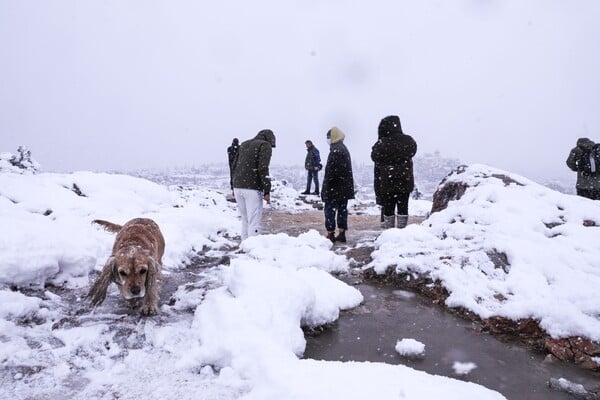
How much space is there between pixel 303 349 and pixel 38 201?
6651 millimetres

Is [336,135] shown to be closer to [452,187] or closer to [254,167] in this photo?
[254,167]

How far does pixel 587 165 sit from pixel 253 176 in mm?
7904

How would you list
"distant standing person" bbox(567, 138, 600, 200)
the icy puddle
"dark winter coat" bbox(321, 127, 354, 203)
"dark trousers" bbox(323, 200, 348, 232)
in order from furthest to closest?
1. "distant standing person" bbox(567, 138, 600, 200)
2. "dark trousers" bbox(323, 200, 348, 232)
3. "dark winter coat" bbox(321, 127, 354, 203)
4. the icy puddle

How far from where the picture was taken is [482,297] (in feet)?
13.8

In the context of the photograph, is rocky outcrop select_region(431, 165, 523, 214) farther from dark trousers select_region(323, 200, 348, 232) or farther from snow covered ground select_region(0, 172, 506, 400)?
dark trousers select_region(323, 200, 348, 232)

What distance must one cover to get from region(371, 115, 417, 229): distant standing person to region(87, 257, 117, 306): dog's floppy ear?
17.1 feet

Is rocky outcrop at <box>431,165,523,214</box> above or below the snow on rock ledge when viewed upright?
above

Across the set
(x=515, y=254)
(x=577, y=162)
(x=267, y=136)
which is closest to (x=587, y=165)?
(x=577, y=162)

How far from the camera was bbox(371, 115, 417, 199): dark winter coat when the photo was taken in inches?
288

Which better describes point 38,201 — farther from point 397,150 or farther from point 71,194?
point 397,150

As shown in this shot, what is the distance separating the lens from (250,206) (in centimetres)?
699

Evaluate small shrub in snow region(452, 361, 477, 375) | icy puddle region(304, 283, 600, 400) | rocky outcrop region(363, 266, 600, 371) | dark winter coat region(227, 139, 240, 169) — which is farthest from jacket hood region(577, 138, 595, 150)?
dark winter coat region(227, 139, 240, 169)

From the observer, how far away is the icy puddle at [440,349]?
2924 millimetres

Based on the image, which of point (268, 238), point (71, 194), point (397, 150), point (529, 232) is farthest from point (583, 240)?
point (71, 194)
